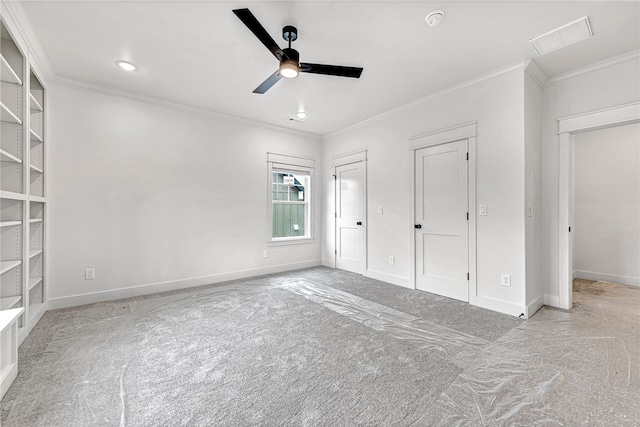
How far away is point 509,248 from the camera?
295 centimetres

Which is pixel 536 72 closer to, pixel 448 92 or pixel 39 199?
pixel 448 92

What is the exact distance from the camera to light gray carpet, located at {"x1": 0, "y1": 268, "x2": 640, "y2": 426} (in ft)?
4.98

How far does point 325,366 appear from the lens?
6.48ft

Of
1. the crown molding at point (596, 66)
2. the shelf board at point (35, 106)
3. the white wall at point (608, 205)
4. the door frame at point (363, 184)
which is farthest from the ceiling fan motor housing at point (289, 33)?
the white wall at point (608, 205)

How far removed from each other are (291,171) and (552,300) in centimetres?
423

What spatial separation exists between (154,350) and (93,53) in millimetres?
2870

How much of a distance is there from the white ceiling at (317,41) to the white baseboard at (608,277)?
11.0ft

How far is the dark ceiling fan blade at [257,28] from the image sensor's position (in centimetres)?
181

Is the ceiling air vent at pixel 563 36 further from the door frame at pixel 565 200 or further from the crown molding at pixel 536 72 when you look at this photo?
the door frame at pixel 565 200

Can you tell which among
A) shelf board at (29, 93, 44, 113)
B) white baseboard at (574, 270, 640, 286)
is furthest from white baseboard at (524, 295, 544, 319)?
shelf board at (29, 93, 44, 113)

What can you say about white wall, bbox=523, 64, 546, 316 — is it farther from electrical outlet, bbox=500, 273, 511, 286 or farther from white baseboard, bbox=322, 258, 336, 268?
white baseboard, bbox=322, 258, 336, 268

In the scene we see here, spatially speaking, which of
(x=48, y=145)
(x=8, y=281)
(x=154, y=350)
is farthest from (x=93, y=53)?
(x=154, y=350)

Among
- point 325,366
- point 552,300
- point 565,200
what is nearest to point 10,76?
point 325,366

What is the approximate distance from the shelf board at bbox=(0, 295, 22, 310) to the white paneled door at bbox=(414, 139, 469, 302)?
4.23 meters
